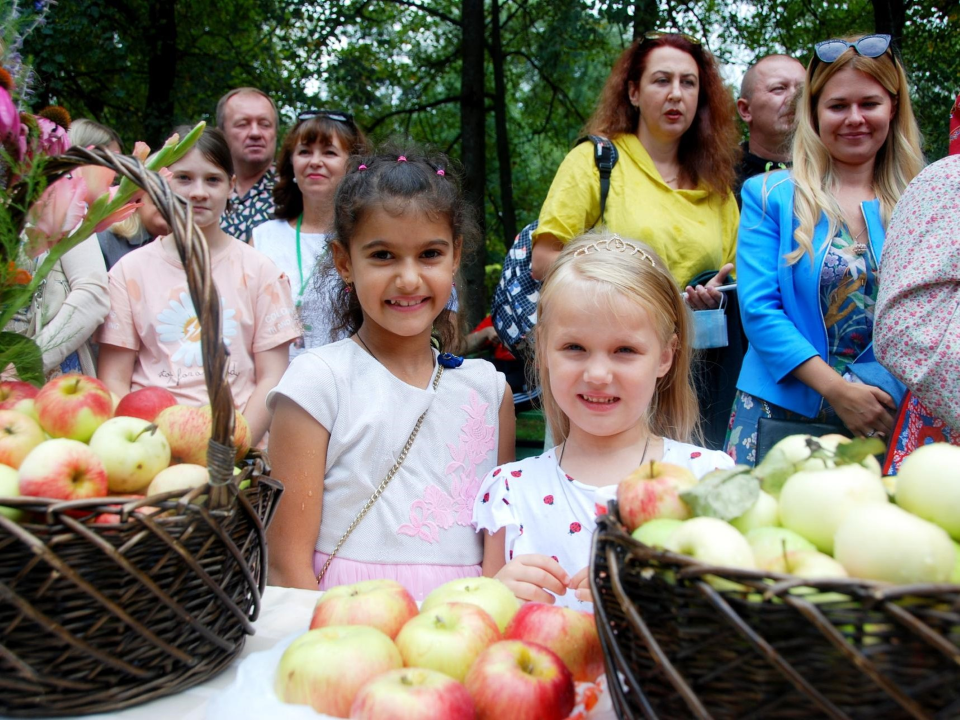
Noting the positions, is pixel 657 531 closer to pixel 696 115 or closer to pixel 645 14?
pixel 696 115

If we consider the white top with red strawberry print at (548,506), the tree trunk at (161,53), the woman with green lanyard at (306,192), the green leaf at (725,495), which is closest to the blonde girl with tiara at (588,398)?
the white top with red strawberry print at (548,506)

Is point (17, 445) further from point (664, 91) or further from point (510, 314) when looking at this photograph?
point (664, 91)

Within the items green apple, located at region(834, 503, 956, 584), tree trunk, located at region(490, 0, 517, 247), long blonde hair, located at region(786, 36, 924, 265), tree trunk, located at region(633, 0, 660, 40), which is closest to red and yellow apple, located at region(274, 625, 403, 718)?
green apple, located at region(834, 503, 956, 584)

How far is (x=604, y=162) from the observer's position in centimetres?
312

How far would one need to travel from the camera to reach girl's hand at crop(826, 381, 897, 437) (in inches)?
91.7

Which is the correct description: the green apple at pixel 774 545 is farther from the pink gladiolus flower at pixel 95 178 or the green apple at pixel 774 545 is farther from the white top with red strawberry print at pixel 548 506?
the pink gladiolus flower at pixel 95 178

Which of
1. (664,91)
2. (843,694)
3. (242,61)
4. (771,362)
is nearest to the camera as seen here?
(843,694)

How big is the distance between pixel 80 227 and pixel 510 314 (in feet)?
7.05

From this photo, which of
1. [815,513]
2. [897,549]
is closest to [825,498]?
[815,513]

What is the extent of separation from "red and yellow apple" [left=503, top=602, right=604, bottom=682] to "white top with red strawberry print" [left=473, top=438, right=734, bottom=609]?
0.62 m

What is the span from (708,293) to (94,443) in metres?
2.26

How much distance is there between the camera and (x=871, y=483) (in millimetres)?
960

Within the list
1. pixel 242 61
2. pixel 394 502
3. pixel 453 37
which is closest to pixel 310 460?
pixel 394 502

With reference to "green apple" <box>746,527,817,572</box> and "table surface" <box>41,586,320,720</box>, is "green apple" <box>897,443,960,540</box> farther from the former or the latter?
"table surface" <box>41,586,320,720</box>
